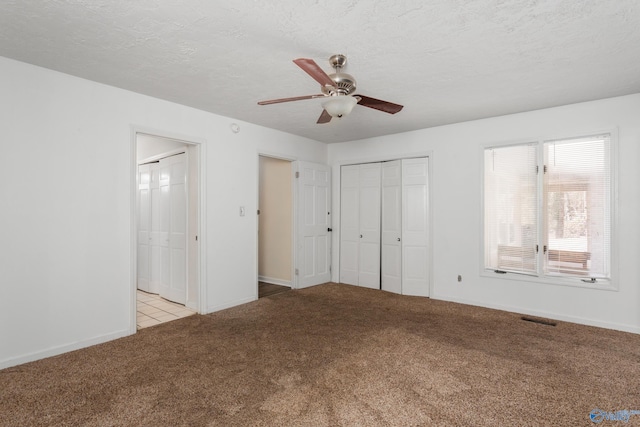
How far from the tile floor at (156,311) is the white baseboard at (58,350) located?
37 cm

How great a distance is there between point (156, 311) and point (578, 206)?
17.9 ft

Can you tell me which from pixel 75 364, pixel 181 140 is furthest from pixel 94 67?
pixel 75 364

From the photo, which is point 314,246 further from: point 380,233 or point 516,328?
point 516,328

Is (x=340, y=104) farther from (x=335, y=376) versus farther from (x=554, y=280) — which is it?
(x=554, y=280)

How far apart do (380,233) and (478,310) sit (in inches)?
75.0

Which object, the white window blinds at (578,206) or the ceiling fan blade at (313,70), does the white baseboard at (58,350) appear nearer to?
the ceiling fan blade at (313,70)

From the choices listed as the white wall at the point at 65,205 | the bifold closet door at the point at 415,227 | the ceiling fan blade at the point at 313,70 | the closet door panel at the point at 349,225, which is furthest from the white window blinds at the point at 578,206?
the white wall at the point at 65,205

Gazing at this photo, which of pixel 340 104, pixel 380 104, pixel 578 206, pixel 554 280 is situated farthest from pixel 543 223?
pixel 340 104

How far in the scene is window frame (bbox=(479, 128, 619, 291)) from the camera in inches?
144

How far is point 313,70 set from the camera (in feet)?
7.15

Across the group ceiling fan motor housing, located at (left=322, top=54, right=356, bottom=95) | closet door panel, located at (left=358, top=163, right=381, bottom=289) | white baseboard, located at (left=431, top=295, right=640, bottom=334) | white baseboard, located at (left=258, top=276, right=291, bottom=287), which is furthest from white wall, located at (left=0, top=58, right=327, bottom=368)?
white baseboard, located at (left=431, top=295, right=640, bottom=334)

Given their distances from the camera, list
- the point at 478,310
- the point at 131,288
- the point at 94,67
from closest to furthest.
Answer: the point at 94,67
the point at 131,288
the point at 478,310

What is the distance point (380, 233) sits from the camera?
5594 mm

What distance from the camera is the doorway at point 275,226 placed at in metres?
5.73
